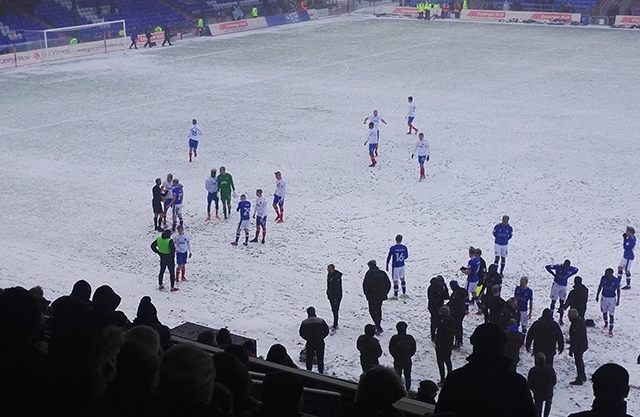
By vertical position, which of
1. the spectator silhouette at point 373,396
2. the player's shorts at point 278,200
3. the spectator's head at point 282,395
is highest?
the spectator's head at point 282,395

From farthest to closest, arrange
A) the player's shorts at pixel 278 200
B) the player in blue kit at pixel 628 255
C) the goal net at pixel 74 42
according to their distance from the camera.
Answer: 1. the goal net at pixel 74 42
2. the player's shorts at pixel 278 200
3. the player in blue kit at pixel 628 255

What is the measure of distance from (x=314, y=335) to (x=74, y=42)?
3963 centimetres

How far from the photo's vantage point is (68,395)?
14.1ft

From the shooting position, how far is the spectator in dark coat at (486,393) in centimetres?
507

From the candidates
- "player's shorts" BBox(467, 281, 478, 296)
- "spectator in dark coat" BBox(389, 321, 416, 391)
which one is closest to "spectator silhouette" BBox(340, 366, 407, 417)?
"spectator in dark coat" BBox(389, 321, 416, 391)

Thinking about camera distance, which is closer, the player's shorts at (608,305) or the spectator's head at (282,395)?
the spectator's head at (282,395)

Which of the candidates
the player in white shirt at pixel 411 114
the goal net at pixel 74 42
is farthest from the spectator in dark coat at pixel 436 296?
the goal net at pixel 74 42

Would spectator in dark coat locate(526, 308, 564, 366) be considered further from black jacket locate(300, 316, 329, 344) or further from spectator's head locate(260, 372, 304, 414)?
spectator's head locate(260, 372, 304, 414)

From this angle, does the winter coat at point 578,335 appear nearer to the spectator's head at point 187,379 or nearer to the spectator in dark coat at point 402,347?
the spectator in dark coat at point 402,347

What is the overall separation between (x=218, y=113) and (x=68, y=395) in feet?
98.8

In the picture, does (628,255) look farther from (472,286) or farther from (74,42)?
(74,42)

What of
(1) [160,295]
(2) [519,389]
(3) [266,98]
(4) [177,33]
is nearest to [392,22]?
(4) [177,33]

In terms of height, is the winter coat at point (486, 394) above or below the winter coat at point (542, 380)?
above

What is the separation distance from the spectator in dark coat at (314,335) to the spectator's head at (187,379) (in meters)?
8.90
